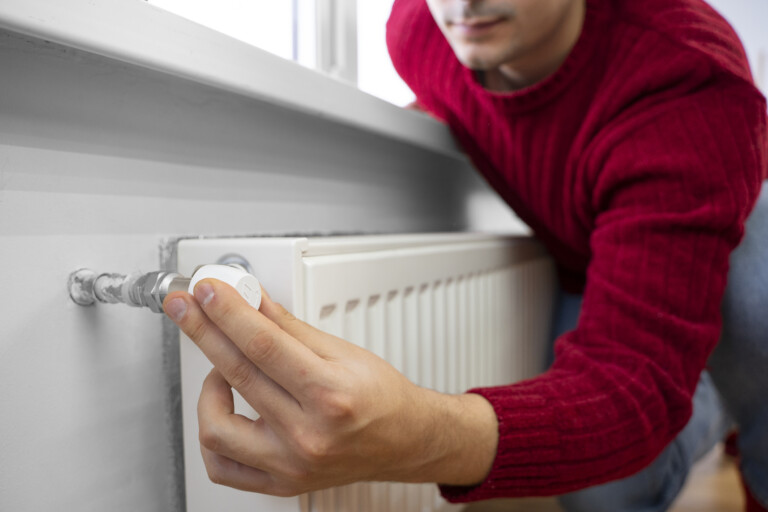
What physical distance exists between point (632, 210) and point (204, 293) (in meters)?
0.40

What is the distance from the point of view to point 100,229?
1.21 feet

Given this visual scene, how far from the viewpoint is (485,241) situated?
70 centimetres

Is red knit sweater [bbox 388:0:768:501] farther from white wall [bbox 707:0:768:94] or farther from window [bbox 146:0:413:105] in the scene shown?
white wall [bbox 707:0:768:94]

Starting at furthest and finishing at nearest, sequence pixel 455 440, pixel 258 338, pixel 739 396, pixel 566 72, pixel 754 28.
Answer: pixel 754 28 → pixel 739 396 → pixel 566 72 → pixel 455 440 → pixel 258 338

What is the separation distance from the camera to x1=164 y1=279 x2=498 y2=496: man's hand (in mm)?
275

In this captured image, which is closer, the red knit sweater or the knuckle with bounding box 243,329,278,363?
the knuckle with bounding box 243,329,278,363

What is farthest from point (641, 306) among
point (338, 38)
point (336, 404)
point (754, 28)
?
point (754, 28)

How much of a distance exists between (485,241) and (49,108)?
0.48m

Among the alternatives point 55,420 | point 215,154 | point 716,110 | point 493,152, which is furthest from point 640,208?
point 55,420

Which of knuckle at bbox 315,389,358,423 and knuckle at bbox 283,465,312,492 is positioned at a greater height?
knuckle at bbox 315,389,358,423

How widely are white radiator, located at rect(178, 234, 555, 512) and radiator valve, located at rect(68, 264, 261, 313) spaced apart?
0.04 m

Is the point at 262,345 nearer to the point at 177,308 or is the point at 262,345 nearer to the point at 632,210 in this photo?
the point at 177,308

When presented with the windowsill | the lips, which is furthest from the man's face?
the windowsill

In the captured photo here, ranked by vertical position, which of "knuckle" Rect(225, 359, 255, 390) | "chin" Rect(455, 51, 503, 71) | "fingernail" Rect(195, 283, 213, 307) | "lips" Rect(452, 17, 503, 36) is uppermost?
"lips" Rect(452, 17, 503, 36)
